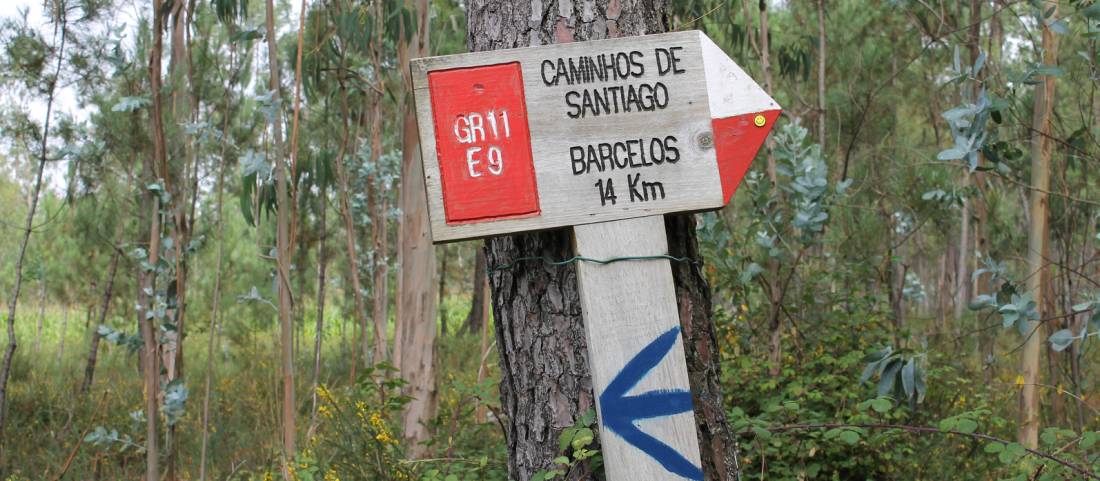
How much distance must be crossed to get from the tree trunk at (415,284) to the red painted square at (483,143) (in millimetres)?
3174

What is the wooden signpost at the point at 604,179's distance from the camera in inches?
64.1

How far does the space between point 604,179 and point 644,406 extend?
0.41 meters

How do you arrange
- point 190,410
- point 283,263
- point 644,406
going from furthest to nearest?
1. point 190,410
2. point 283,263
3. point 644,406

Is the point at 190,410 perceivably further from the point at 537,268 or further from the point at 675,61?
the point at 675,61

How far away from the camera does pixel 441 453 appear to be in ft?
10.8

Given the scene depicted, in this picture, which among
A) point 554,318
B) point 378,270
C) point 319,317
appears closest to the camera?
point 554,318

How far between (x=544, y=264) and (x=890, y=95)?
652 cm

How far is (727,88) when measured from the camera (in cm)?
171

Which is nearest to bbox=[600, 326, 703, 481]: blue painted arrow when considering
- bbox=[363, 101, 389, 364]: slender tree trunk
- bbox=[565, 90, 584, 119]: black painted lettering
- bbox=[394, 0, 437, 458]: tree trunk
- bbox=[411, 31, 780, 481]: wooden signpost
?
bbox=[411, 31, 780, 481]: wooden signpost

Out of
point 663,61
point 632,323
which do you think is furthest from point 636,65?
point 632,323

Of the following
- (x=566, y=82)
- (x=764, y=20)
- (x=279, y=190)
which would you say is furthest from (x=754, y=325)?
(x=566, y=82)

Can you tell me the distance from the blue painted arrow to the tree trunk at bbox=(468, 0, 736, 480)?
0.10 m

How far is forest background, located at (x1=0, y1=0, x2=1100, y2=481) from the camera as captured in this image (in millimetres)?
2180

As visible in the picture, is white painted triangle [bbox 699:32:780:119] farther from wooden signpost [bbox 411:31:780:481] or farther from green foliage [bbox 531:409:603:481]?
green foliage [bbox 531:409:603:481]
